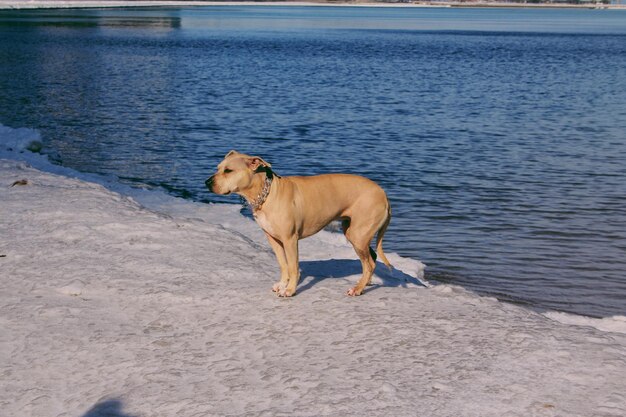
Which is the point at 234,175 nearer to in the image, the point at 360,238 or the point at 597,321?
the point at 360,238

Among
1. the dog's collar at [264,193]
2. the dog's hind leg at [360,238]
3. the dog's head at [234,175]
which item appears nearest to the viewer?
the dog's head at [234,175]

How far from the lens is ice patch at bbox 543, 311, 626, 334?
9.21 m

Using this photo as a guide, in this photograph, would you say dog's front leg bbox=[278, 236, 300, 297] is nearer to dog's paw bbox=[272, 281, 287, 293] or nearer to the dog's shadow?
dog's paw bbox=[272, 281, 287, 293]

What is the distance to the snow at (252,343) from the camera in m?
5.75

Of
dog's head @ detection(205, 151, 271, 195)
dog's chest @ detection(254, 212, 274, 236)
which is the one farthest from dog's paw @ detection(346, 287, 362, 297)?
A: dog's head @ detection(205, 151, 271, 195)

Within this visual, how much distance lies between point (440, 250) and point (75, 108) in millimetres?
20739

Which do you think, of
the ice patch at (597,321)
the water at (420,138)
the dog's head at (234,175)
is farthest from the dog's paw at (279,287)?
the water at (420,138)

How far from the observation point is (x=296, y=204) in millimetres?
7594

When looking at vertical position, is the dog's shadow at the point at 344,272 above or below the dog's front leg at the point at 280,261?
below

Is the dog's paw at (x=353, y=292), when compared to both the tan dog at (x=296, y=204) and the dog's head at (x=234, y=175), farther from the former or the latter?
the dog's head at (x=234, y=175)

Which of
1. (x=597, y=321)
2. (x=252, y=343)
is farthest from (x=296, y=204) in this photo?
(x=597, y=321)

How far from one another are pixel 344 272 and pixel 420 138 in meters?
16.2

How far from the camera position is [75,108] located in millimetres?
30188

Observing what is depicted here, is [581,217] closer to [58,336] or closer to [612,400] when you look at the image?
[612,400]
